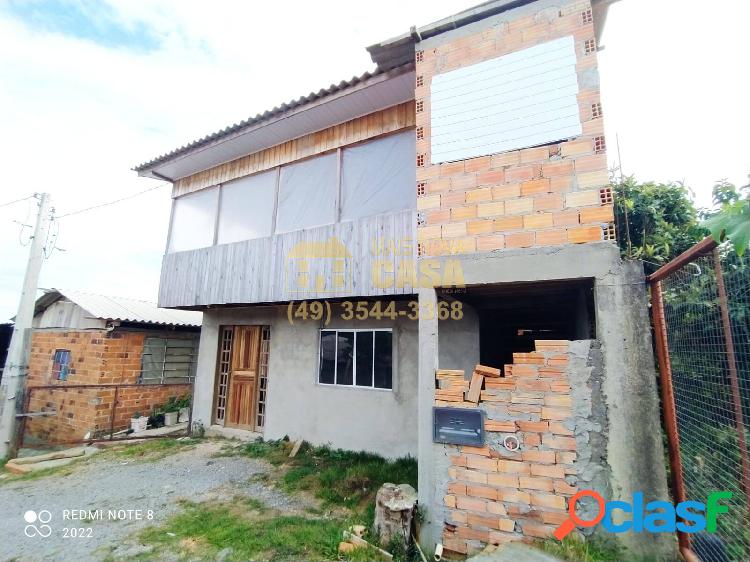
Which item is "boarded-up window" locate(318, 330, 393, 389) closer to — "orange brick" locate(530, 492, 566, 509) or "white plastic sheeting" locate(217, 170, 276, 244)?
"white plastic sheeting" locate(217, 170, 276, 244)

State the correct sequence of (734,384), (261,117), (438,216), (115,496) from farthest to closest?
(261,117), (115,496), (438,216), (734,384)

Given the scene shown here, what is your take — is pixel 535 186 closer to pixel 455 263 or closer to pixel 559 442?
pixel 455 263

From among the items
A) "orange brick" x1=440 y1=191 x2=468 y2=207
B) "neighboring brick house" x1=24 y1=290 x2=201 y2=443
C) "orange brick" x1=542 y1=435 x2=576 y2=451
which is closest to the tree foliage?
"orange brick" x1=440 y1=191 x2=468 y2=207

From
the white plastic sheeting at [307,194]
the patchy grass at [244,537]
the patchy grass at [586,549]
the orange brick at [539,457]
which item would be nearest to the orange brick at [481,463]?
the orange brick at [539,457]

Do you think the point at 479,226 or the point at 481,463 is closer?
the point at 481,463

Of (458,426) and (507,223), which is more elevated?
(507,223)

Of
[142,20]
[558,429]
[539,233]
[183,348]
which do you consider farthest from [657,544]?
[183,348]

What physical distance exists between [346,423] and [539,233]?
4658 mm

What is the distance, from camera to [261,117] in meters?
6.20

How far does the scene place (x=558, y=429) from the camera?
3.03 metres

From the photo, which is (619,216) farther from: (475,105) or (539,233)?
(475,105)

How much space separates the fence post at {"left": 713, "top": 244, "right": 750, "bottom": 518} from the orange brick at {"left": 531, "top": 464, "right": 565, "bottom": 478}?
1170 mm

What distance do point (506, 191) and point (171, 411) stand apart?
33.8 ft

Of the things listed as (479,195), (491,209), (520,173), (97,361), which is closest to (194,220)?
(97,361)
